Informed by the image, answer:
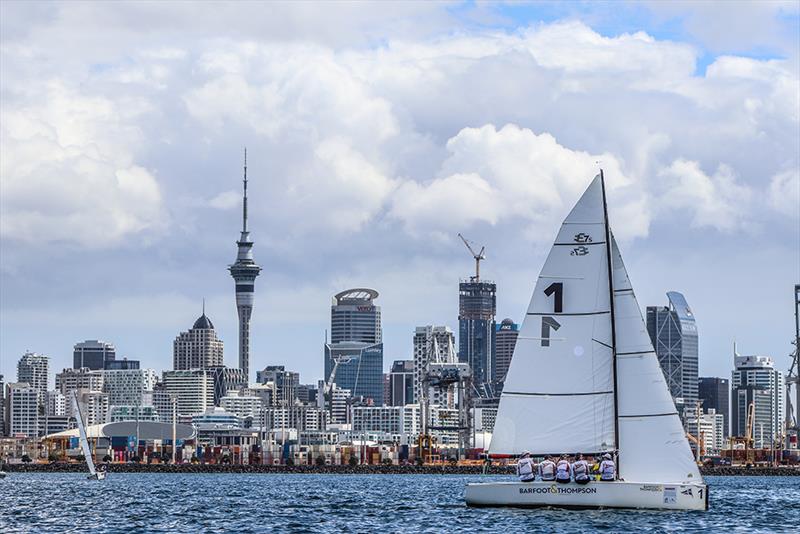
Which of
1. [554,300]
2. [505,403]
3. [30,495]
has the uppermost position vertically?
[554,300]

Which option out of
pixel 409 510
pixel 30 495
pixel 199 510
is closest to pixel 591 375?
pixel 409 510

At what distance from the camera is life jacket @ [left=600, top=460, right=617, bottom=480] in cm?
6206

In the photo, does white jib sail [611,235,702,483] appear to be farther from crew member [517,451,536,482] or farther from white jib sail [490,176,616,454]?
crew member [517,451,536,482]

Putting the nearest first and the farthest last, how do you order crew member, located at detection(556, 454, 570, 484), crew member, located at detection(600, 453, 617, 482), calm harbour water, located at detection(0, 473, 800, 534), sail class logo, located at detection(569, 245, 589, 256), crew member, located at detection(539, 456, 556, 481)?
calm harbour water, located at detection(0, 473, 800, 534) → crew member, located at detection(600, 453, 617, 482) → crew member, located at detection(556, 454, 570, 484) → crew member, located at detection(539, 456, 556, 481) → sail class logo, located at detection(569, 245, 589, 256)

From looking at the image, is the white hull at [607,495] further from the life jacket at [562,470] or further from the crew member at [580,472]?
the life jacket at [562,470]

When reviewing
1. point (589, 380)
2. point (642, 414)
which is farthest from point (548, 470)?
point (642, 414)

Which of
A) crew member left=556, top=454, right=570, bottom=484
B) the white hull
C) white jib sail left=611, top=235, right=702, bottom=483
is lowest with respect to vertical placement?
the white hull

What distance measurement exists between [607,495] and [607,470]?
3.02 feet

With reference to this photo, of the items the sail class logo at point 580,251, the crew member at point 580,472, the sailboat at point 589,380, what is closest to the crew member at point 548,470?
the sailboat at point 589,380

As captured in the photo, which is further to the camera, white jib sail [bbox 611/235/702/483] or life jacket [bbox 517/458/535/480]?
white jib sail [bbox 611/235/702/483]

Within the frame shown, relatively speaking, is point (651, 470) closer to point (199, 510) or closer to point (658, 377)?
point (658, 377)

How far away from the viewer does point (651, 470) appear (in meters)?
63.2

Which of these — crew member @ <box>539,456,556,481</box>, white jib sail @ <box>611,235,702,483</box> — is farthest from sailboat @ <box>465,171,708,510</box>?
crew member @ <box>539,456,556,481</box>

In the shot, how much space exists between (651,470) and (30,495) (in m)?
58.4
